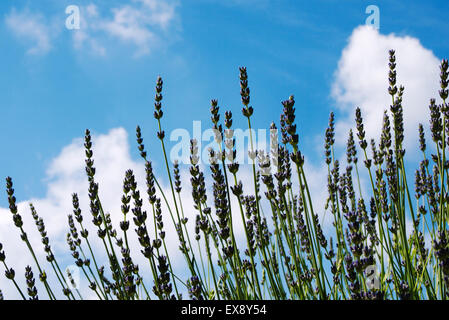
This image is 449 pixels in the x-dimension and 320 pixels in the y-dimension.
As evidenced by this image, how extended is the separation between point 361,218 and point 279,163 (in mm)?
1025

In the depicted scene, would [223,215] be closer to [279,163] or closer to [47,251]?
[279,163]

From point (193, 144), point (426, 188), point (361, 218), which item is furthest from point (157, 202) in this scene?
point (426, 188)

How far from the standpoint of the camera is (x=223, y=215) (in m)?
2.07

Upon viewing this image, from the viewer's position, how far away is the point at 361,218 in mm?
2918

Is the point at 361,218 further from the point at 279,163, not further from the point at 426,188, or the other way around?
the point at 279,163

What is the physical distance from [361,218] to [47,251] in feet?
7.21
